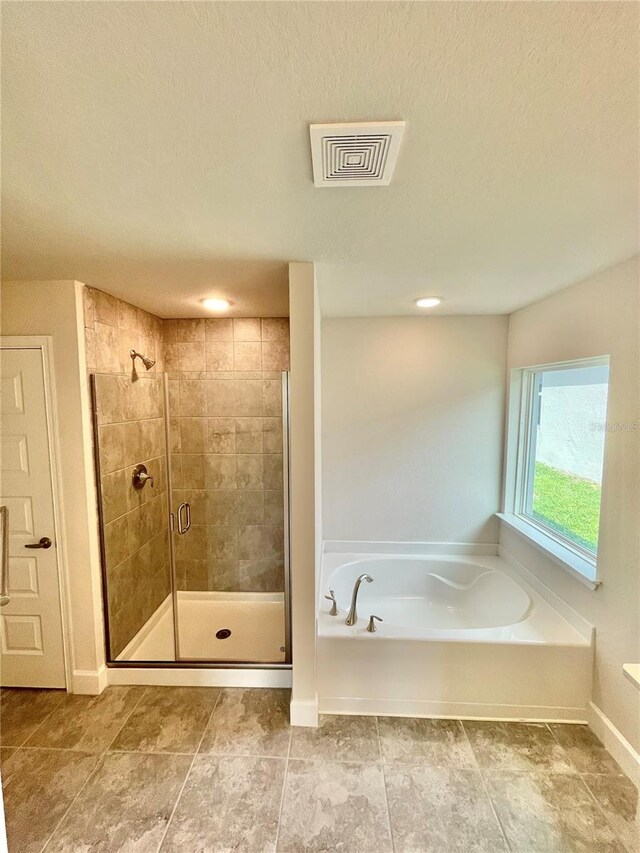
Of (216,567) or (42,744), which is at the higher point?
(216,567)

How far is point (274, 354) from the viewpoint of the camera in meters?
2.76

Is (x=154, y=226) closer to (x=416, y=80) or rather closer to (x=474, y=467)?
(x=416, y=80)

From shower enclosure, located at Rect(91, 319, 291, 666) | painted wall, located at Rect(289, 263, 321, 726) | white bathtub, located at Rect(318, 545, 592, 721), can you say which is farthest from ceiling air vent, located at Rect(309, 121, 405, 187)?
white bathtub, located at Rect(318, 545, 592, 721)

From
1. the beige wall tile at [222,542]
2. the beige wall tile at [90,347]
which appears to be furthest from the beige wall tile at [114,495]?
the beige wall tile at [222,542]

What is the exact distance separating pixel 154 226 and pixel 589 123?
4.41ft

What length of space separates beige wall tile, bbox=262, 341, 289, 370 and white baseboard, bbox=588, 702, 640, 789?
9.29ft

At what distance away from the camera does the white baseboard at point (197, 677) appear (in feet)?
6.56

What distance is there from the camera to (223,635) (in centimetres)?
252

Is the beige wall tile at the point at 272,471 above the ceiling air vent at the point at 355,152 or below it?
below

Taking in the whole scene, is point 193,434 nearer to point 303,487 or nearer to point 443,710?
point 303,487

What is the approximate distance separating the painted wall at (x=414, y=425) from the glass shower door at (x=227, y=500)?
1.68 feet

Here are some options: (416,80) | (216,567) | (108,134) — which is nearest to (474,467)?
(216,567)

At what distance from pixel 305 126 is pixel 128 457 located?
84.2 inches

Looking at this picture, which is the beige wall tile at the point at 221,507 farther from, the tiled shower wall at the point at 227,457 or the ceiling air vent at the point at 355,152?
the ceiling air vent at the point at 355,152
